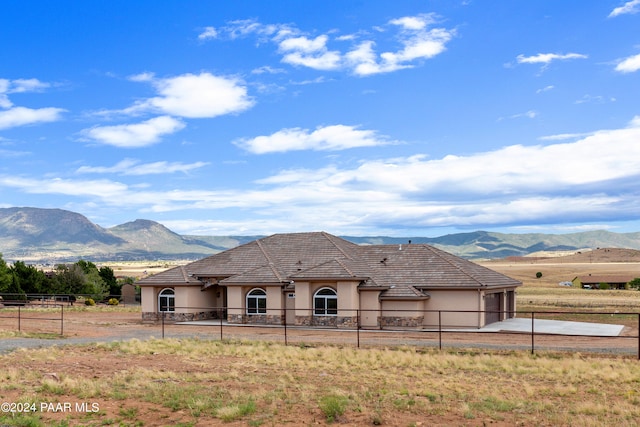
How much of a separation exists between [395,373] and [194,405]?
7532 mm

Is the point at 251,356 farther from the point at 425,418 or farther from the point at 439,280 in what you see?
the point at 439,280

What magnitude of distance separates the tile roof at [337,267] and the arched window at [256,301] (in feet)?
3.40

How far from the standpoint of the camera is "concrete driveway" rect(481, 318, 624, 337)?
33.3 metres

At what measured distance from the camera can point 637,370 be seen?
19.7m

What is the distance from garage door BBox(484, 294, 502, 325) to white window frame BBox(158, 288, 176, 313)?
66.8 feet

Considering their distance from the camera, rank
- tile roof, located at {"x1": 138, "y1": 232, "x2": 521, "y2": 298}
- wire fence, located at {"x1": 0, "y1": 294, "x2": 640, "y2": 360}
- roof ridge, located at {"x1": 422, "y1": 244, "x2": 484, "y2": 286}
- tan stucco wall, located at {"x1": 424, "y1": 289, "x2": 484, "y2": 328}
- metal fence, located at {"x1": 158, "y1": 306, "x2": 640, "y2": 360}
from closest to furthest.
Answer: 1. metal fence, located at {"x1": 158, "y1": 306, "x2": 640, "y2": 360}
2. wire fence, located at {"x1": 0, "y1": 294, "x2": 640, "y2": 360}
3. tan stucco wall, located at {"x1": 424, "y1": 289, "x2": 484, "y2": 328}
4. roof ridge, located at {"x1": 422, "y1": 244, "x2": 484, "y2": 286}
5. tile roof, located at {"x1": 138, "y1": 232, "x2": 521, "y2": 298}

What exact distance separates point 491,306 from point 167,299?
21.4 meters

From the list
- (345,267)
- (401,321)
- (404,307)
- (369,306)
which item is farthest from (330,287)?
(401,321)

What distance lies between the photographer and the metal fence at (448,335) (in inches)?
1044

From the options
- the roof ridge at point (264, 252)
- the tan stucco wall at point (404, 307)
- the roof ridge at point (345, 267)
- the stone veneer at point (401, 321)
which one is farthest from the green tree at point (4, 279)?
the tan stucco wall at point (404, 307)

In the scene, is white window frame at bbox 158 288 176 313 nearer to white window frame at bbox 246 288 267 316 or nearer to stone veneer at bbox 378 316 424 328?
white window frame at bbox 246 288 267 316

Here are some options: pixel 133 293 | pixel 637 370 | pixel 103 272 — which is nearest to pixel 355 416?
pixel 637 370

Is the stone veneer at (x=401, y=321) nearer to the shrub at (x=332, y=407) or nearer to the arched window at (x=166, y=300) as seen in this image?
the arched window at (x=166, y=300)

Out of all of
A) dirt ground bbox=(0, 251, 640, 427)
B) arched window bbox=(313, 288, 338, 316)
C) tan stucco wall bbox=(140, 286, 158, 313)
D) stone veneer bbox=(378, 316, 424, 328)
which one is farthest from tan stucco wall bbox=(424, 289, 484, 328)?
tan stucco wall bbox=(140, 286, 158, 313)
